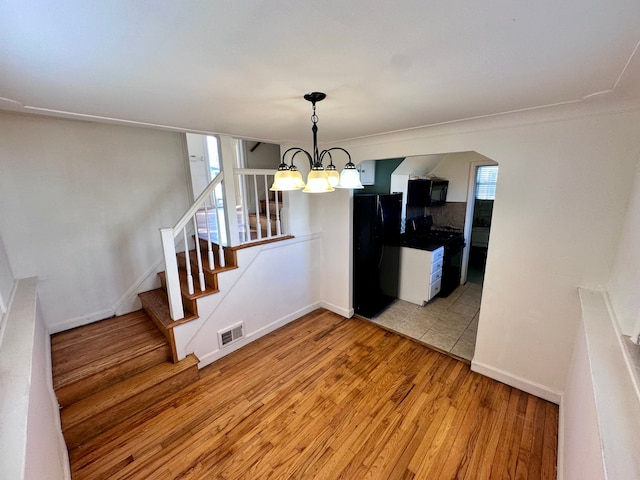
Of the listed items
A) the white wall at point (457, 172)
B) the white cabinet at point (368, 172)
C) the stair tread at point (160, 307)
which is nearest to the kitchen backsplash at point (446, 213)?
the white wall at point (457, 172)

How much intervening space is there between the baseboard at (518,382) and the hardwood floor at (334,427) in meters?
0.05

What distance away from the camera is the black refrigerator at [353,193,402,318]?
325 centimetres

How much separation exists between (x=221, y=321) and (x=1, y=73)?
218 centimetres

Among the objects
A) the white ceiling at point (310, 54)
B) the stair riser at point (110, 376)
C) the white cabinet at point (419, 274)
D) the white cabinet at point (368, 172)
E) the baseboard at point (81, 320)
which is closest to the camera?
the white ceiling at point (310, 54)

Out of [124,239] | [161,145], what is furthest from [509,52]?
[124,239]

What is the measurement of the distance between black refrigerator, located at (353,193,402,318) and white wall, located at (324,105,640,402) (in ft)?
3.26

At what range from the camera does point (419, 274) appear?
12.0 feet

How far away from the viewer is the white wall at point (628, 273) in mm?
1272

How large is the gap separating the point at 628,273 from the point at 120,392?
3.35 meters

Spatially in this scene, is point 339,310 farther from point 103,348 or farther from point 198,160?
point 198,160

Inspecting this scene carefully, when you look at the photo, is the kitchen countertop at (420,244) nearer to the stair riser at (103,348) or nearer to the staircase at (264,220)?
the staircase at (264,220)

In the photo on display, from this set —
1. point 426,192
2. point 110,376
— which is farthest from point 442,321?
point 110,376

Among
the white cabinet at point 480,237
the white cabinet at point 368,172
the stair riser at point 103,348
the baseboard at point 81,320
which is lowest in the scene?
the stair riser at point 103,348

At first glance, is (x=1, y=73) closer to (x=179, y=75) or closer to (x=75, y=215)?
(x=179, y=75)
